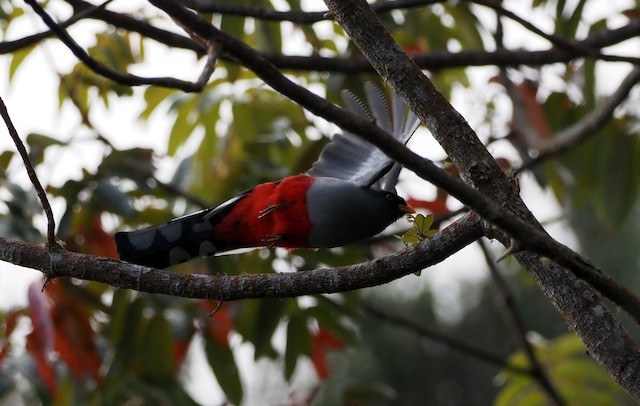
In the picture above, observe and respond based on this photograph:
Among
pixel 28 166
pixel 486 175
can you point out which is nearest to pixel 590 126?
pixel 486 175

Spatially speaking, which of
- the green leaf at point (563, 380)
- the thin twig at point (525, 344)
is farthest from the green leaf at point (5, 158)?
the green leaf at point (563, 380)

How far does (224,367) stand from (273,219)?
113 centimetres

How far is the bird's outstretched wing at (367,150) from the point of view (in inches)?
107

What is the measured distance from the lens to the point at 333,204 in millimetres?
2529

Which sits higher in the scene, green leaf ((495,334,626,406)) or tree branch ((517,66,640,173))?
tree branch ((517,66,640,173))

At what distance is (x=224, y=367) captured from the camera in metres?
3.60

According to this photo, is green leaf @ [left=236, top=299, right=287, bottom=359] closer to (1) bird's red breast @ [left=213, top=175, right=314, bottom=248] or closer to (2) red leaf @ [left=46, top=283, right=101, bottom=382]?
(2) red leaf @ [left=46, top=283, right=101, bottom=382]

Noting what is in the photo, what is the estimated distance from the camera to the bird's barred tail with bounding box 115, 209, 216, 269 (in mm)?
2420

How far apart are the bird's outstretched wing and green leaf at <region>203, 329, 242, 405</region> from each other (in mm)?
1065

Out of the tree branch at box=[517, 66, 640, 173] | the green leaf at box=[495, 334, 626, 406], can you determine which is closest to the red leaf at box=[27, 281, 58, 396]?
the tree branch at box=[517, 66, 640, 173]

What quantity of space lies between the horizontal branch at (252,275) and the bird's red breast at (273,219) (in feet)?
2.30

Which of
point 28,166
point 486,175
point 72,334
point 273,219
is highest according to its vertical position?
point 72,334

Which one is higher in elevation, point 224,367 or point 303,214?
point 224,367

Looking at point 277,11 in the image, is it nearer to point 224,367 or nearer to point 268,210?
point 268,210
